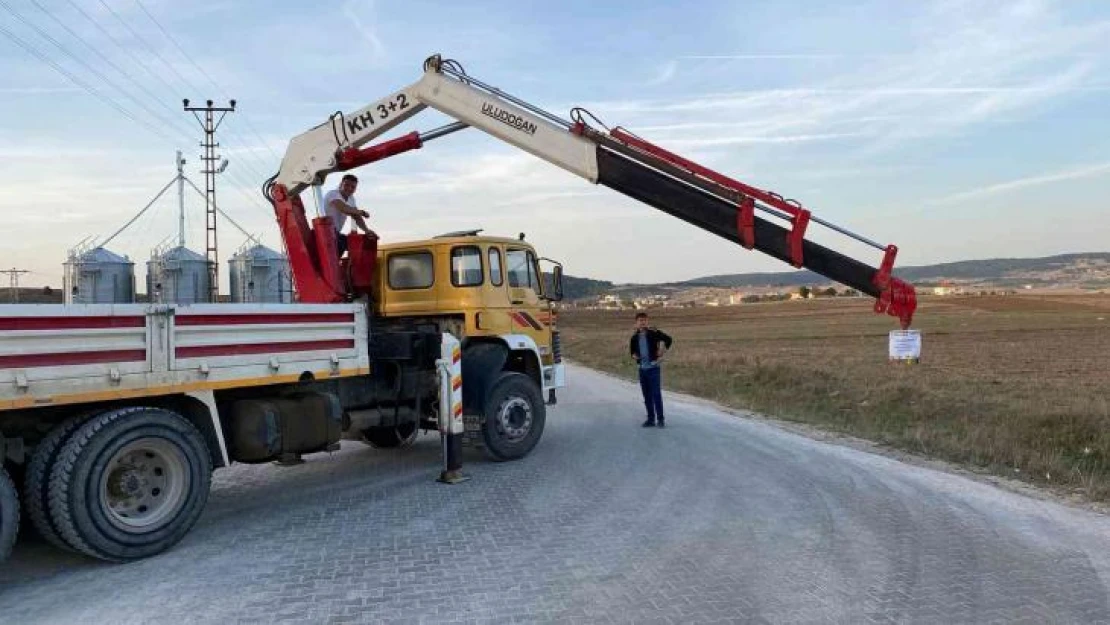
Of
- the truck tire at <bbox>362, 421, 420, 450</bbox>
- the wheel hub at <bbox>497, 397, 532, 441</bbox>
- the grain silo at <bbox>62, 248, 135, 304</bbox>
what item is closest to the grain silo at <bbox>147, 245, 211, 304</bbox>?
the grain silo at <bbox>62, 248, 135, 304</bbox>

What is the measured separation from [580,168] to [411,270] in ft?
7.97

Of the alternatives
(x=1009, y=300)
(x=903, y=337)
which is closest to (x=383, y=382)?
(x=903, y=337)

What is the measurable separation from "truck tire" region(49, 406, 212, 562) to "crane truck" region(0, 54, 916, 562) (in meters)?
0.01

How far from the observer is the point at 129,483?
612cm

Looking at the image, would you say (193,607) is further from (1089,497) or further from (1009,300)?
(1009,300)

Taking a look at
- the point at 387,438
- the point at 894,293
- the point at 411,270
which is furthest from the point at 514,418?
the point at 894,293

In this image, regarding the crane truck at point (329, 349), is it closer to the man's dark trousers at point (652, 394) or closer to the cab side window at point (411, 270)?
the cab side window at point (411, 270)

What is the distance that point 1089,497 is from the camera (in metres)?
7.86

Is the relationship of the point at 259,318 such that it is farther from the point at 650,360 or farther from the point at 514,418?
the point at 650,360

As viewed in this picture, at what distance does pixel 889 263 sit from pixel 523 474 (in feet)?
16.1

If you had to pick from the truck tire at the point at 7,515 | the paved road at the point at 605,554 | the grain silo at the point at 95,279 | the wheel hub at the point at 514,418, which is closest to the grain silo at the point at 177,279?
the grain silo at the point at 95,279

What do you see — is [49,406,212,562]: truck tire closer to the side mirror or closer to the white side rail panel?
the white side rail panel

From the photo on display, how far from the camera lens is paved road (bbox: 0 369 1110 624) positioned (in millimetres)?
4930

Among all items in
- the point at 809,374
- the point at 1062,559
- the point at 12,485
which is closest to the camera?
the point at 12,485
